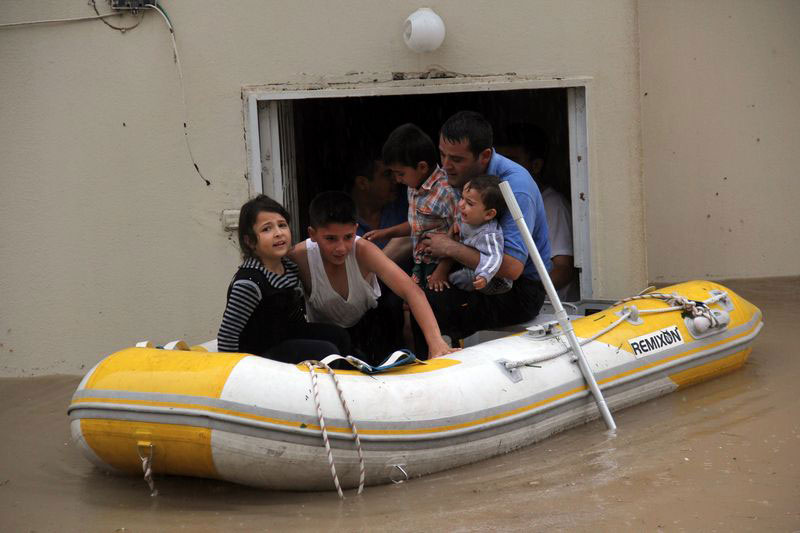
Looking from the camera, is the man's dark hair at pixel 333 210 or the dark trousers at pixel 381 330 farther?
the dark trousers at pixel 381 330

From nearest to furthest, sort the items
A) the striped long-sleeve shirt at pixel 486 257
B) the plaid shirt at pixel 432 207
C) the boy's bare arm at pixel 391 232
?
the striped long-sleeve shirt at pixel 486 257, the plaid shirt at pixel 432 207, the boy's bare arm at pixel 391 232

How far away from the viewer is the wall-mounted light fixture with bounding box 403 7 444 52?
5.47 metres

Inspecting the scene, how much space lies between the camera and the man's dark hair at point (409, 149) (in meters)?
5.16

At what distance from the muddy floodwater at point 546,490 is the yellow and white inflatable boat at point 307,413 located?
0.35 ft

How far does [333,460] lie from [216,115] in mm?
2669

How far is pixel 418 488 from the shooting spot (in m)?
3.88

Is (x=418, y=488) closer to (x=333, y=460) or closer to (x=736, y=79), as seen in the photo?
(x=333, y=460)

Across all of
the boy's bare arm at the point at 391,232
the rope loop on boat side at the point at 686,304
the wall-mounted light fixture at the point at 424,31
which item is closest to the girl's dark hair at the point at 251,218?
the boy's bare arm at the point at 391,232

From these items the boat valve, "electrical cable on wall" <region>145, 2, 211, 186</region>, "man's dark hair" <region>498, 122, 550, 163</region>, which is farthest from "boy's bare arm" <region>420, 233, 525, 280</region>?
"electrical cable on wall" <region>145, 2, 211, 186</region>

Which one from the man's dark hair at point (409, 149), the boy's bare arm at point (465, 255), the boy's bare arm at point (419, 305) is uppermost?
the man's dark hair at point (409, 149)

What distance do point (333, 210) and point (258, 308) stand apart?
57cm

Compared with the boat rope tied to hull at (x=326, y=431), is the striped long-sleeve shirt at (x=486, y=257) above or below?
above

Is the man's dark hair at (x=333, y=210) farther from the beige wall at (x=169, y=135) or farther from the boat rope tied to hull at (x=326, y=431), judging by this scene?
the beige wall at (x=169, y=135)

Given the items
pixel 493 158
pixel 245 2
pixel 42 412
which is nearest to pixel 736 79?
pixel 493 158
